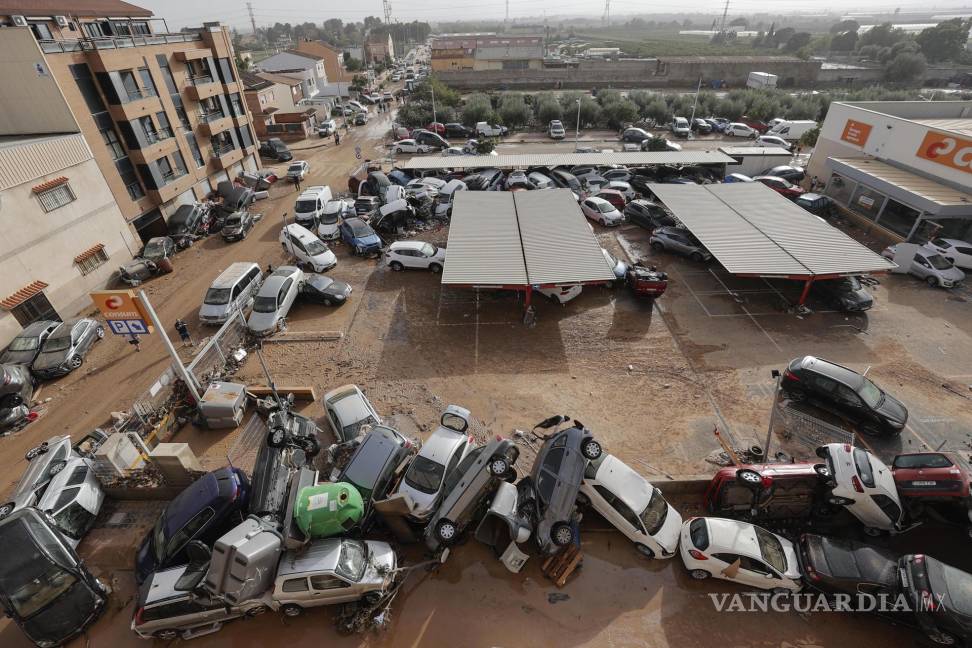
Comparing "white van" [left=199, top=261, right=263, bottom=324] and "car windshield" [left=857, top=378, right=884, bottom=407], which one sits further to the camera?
"white van" [left=199, top=261, right=263, bottom=324]

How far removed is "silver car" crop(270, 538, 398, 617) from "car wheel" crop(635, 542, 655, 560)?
5.29 metres

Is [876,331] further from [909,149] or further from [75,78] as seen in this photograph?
[75,78]

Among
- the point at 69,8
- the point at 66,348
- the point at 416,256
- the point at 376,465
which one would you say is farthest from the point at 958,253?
the point at 69,8

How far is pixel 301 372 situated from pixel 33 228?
43.7ft

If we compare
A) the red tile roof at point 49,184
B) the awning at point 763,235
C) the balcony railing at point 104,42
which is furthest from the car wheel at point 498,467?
the balcony railing at point 104,42

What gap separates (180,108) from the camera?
27.1 meters

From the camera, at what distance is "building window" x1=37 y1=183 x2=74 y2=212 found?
18625mm

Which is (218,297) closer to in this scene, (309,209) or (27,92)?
(309,209)

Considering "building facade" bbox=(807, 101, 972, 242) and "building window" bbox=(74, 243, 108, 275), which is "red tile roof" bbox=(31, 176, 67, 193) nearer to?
"building window" bbox=(74, 243, 108, 275)

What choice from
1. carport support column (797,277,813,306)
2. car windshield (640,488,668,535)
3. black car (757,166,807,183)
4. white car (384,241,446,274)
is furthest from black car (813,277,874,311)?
white car (384,241,446,274)

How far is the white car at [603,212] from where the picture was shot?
2519 centimetres

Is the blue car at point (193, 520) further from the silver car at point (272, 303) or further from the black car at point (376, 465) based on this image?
the silver car at point (272, 303)

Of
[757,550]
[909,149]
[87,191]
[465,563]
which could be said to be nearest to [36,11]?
[87,191]

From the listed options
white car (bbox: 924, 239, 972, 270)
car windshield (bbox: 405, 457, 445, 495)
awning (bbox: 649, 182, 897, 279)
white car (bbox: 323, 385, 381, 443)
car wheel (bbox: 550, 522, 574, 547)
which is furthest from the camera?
white car (bbox: 924, 239, 972, 270)
